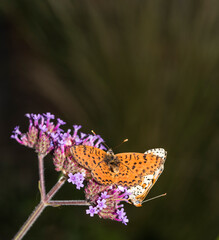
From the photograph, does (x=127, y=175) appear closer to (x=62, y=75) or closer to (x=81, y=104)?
(x=81, y=104)

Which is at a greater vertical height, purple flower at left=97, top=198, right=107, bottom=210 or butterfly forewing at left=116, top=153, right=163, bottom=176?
butterfly forewing at left=116, top=153, right=163, bottom=176

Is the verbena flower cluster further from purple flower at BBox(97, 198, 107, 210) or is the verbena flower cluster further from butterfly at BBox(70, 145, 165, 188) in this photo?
butterfly at BBox(70, 145, 165, 188)

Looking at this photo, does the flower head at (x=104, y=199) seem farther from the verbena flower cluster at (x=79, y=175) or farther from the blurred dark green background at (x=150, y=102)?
the blurred dark green background at (x=150, y=102)

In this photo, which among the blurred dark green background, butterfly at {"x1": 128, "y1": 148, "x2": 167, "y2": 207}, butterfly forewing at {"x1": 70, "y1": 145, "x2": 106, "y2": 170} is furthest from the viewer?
the blurred dark green background

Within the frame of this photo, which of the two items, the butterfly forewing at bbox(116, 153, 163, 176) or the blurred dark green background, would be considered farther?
the blurred dark green background

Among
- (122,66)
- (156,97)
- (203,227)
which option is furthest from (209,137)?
(122,66)

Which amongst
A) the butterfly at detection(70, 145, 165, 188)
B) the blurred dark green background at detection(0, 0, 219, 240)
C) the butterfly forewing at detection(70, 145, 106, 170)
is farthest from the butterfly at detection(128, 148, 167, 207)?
the blurred dark green background at detection(0, 0, 219, 240)

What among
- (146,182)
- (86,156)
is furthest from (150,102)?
(86,156)

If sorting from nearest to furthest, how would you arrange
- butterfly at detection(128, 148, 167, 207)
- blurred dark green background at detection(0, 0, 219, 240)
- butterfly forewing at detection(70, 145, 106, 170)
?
butterfly forewing at detection(70, 145, 106, 170), butterfly at detection(128, 148, 167, 207), blurred dark green background at detection(0, 0, 219, 240)
